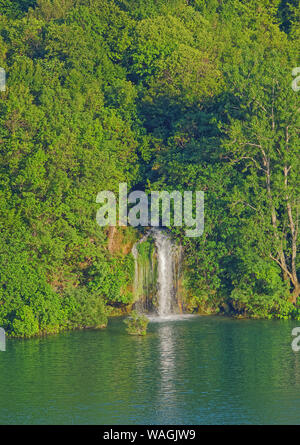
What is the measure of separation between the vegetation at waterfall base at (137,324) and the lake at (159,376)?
0.51 meters

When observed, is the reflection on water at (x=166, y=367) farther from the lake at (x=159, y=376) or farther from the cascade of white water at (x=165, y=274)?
the cascade of white water at (x=165, y=274)

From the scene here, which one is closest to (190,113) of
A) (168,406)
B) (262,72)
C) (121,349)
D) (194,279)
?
(262,72)

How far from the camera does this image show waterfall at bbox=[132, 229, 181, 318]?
Result: 6550 centimetres

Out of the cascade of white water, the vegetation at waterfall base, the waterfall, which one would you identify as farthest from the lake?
the waterfall

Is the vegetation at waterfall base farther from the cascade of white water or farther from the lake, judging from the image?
the cascade of white water

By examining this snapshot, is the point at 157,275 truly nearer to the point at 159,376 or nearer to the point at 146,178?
the point at 146,178

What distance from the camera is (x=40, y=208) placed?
63.7m

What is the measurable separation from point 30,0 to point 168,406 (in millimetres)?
54399

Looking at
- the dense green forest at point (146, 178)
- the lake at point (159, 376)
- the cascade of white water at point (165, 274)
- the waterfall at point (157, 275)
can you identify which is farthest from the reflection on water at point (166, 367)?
the dense green forest at point (146, 178)

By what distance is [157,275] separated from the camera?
65.9 metres

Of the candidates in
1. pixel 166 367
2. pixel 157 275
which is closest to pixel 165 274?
pixel 157 275

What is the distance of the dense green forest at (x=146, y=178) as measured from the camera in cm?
6259

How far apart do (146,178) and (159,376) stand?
23.8 m

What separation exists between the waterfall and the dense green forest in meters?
0.63
